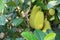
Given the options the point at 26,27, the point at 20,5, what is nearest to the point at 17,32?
the point at 26,27

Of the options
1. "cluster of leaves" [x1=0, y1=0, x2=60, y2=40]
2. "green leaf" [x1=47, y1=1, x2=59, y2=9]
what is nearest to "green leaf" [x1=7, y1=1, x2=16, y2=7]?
"cluster of leaves" [x1=0, y1=0, x2=60, y2=40]

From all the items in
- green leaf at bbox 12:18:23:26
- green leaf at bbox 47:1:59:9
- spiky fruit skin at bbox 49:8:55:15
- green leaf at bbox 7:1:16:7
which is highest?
green leaf at bbox 7:1:16:7

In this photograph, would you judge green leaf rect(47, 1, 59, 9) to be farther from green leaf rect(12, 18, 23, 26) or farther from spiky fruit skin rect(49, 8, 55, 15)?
green leaf rect(12, 18, 23, 26)

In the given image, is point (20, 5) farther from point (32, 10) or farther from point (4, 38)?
point (4, 38)

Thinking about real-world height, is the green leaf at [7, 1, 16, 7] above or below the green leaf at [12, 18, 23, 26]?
above

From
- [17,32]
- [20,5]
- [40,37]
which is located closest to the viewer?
[40,37]

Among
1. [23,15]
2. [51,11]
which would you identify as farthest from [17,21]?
[51,11]

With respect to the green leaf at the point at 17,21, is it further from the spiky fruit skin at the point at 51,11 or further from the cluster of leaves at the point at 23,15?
the spiky fruit skin at the point at 51,11

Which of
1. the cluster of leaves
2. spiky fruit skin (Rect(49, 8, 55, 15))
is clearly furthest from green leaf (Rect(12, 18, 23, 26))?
spiky fruit skin (Rect(49, 8, 55, 15))
